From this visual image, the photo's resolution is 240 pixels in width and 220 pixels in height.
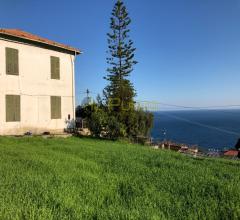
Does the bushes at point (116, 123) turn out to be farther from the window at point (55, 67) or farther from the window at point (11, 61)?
the window at point (11, 61)

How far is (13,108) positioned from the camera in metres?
15.7

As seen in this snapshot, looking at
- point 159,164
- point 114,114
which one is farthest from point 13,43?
point 159,164

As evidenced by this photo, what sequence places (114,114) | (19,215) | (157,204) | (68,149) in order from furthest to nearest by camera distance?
(114,114) < (68,149) < (157,204) < (19,215)

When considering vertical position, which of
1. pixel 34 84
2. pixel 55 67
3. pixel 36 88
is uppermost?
pixel 55 67

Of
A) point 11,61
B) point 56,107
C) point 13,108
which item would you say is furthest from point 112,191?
point 56,107

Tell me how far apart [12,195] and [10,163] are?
2868 millimetres

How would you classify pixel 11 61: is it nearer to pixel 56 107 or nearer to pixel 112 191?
pixel 56 107

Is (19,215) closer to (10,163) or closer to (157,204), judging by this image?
(157,204)

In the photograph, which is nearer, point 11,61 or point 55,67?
point 11,61

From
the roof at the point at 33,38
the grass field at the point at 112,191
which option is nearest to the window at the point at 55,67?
the roof at the point at 33,38

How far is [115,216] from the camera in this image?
13.4ft

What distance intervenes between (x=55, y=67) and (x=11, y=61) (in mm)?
3027

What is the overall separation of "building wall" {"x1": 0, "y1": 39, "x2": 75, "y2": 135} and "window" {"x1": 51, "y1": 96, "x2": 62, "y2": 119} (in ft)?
0.69

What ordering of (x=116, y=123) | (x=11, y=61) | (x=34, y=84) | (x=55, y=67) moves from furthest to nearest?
(x=116, y=123) < (x=55, y=67) < (x=34, y=84) < (x=11, y=61)
